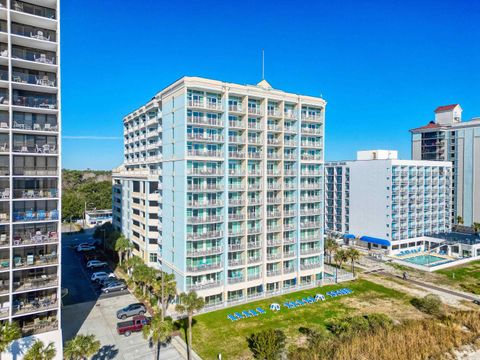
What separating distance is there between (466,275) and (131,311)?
219 ft

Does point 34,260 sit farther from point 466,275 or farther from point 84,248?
point 466,275

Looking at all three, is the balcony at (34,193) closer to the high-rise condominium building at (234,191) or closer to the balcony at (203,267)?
the high-rise condominium building at (234,191)

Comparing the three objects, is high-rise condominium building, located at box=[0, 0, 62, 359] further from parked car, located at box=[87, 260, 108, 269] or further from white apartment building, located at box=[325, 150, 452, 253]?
white apartment building, located at box=[325, 150, 452, 253]

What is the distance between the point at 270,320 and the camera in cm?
4578

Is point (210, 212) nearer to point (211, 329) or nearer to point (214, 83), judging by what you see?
point (211, 329)

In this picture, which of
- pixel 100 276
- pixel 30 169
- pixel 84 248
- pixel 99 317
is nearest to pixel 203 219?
pixel 99 317

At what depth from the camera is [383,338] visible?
3941cm

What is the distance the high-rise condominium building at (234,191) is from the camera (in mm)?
49500

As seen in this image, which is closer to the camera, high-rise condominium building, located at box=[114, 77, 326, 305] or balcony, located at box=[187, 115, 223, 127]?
balcony, located at box=[187, 115, 223, 127]

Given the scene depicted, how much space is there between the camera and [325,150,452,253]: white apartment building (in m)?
86.2

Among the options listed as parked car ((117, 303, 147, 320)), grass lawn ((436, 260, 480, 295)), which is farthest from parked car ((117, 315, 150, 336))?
grass lawn ((436, 260, 480, 295))

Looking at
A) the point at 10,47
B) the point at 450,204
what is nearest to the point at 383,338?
the point at 10,47

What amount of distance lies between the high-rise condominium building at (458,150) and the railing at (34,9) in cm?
11098

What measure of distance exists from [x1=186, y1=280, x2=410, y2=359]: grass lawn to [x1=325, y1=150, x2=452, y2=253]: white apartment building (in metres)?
32.3
